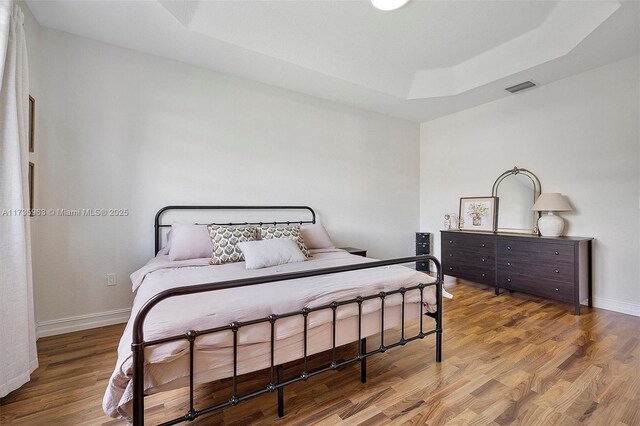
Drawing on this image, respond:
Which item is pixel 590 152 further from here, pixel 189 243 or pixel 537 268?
pixel 189 243

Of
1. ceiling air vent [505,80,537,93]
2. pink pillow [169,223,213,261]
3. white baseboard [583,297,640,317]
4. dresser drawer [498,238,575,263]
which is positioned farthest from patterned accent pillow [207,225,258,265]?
white baseboard [583,297,640,317]

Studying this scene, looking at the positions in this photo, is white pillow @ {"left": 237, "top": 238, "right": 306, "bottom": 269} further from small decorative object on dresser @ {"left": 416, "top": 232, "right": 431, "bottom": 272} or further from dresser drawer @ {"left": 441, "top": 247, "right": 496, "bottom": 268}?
small decorative object on dresser @ {"left": 416, "top": 232, "right": 431, "bottom": 272}

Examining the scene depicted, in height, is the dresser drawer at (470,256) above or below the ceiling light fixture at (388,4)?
below

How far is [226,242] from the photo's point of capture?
2625 millimetres

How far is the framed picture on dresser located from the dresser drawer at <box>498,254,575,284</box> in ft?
2.09

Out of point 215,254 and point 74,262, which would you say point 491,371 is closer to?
point 215,254

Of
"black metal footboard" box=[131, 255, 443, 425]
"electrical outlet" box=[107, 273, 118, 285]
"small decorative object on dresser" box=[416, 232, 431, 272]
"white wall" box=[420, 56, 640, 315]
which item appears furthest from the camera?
"small decorative object on dresser" box=[416, 232, 431, 272]

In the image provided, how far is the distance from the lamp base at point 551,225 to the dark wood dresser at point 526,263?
129 mm

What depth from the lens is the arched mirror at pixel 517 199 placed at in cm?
370

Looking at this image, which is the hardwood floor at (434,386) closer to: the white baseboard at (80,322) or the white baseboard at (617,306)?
the white baseboard at (80,322)

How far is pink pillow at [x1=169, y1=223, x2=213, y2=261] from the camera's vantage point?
2.53 m

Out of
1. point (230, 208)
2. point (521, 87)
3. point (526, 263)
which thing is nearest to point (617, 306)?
point (526, 263)

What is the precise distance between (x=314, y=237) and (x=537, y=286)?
2.60 metres

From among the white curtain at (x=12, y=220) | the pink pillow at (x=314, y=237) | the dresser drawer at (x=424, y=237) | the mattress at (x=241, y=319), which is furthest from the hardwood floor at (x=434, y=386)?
the dresser drawer at (x=424, y=237)
